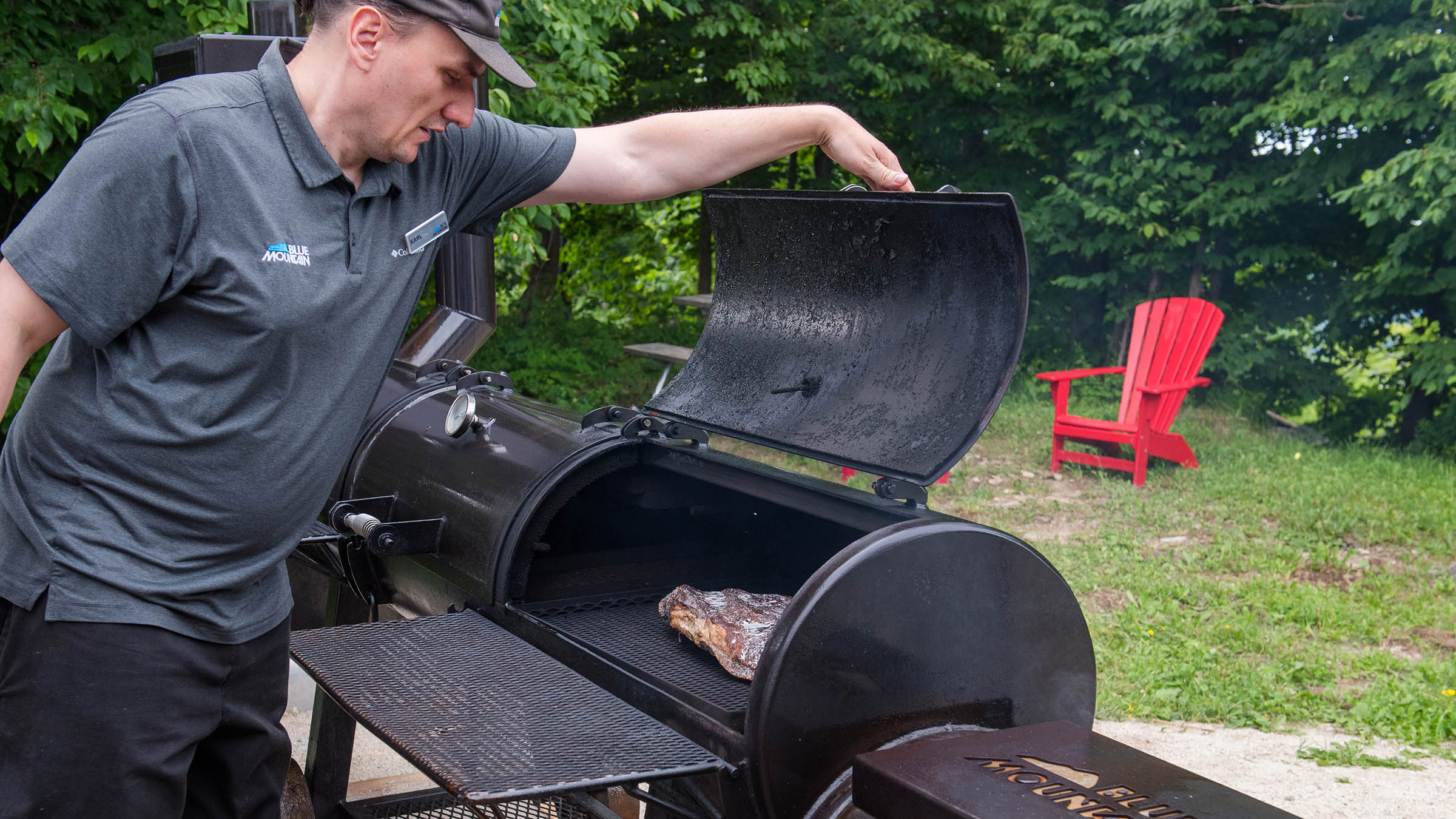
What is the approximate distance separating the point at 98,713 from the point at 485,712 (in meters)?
0.50

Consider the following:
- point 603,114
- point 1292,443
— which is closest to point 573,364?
point 603,114

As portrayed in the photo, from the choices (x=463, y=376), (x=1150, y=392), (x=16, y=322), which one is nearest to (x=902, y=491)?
(x=16, y=322)

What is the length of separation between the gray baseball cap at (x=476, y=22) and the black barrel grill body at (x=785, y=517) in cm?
71

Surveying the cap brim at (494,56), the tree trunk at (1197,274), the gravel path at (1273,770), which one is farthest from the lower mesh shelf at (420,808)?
the tree trunk at (1197,274)

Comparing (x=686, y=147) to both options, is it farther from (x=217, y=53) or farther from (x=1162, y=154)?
(x=1162, y=154)

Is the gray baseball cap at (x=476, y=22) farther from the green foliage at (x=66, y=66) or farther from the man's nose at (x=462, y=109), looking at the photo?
the green foliage at (x=66, y=66)

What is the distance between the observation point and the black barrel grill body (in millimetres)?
1605

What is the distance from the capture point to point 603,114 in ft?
32.9

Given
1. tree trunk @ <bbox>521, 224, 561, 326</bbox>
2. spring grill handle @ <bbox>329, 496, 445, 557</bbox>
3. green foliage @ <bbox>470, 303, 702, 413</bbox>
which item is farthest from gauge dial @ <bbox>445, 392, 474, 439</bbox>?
tree trunk @ <bbox>521, 224, 561, 326</bbox>

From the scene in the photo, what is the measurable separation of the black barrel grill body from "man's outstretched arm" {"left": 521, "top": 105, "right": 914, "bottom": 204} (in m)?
0.13

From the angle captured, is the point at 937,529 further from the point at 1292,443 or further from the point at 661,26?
the point at 661,26

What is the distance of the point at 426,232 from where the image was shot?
169 centimetres

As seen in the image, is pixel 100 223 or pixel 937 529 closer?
pixel 100 223

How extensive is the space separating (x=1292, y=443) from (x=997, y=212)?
722cm
